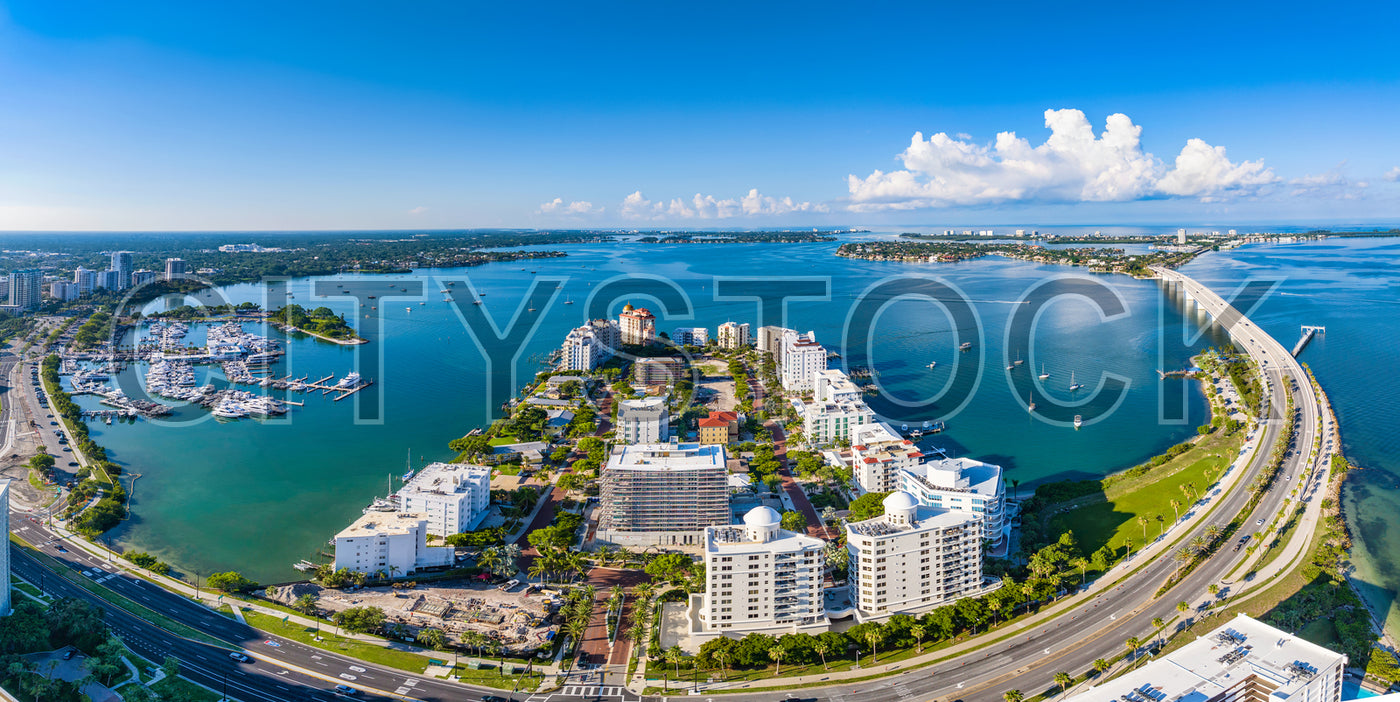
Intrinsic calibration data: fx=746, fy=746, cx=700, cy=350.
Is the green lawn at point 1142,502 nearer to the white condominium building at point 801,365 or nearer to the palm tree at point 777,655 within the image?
the palm tree at point 777,655

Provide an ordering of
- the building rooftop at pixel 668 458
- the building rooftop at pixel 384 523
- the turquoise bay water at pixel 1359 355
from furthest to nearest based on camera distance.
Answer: the building rooftop at pixel 668 458, the turquoise bay water at pixel 1359 355, the building rooftop at pixel 384 523

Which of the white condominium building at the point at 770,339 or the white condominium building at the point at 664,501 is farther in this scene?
the white condominium building at the point at 770,339

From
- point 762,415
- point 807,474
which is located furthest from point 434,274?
point 807,474

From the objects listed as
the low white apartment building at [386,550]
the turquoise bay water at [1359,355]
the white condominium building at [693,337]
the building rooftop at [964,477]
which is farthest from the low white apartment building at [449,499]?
the white condominium building at [693,337]

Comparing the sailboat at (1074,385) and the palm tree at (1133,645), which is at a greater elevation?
the sailboat at (1074,385)

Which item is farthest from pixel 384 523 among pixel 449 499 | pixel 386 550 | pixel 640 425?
pixel 640 425

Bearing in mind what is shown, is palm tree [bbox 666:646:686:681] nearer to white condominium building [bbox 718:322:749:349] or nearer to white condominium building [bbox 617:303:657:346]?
white condominium building [bbox 718:322:749:349]

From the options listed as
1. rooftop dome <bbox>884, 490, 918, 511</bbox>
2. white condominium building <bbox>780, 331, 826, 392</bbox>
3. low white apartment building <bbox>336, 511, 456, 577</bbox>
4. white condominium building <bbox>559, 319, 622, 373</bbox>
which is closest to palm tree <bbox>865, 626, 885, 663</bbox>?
rooftop dome <bbox>884, 490, 918, 511</bbox>
